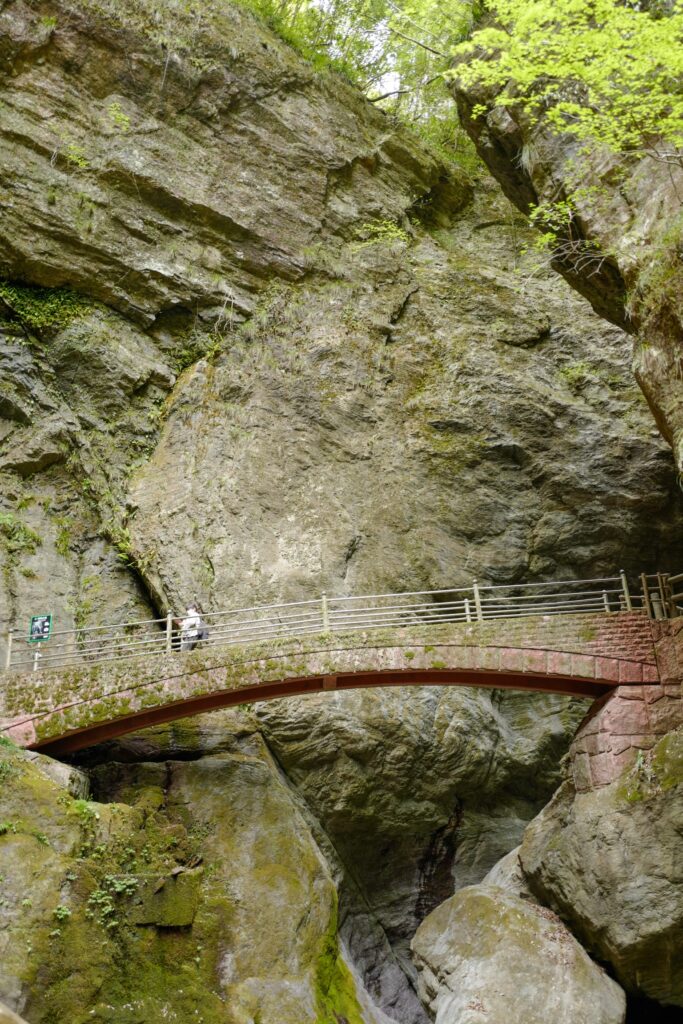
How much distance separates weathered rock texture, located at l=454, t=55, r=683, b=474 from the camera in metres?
12.6

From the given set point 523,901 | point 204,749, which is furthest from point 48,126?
point 523,901

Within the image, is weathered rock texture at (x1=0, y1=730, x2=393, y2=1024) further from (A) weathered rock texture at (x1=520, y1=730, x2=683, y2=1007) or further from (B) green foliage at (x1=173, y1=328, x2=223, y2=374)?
(B) green foliage at (x1=173, y1=328, x2=223, y2=374)

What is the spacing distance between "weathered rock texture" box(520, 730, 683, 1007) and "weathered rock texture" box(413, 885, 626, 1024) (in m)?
0.39

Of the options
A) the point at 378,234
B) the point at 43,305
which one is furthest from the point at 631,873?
the point at 378,234

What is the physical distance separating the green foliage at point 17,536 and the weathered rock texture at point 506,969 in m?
11.3

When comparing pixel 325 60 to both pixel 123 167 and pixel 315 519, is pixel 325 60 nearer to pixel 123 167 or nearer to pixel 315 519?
pixel 123 167

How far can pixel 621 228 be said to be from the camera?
1398cm

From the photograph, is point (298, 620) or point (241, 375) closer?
point (298, 620)

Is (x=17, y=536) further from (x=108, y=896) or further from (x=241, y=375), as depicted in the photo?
(x=108, y=896)

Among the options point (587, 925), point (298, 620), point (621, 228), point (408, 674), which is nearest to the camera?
point (587, 925)

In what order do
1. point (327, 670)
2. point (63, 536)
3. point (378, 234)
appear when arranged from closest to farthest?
1. point (327, 670)
2. point (63, 536)
3. point (378, 234)

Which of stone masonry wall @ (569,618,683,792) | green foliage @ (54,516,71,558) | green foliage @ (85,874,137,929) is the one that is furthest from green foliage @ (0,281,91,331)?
stone masonry wall @ (569,618,683,792)

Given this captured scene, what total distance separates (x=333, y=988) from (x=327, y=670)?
4.99 metres

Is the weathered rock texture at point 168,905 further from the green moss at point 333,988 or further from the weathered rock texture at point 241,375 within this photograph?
the weathered rock texture at point 241,375
